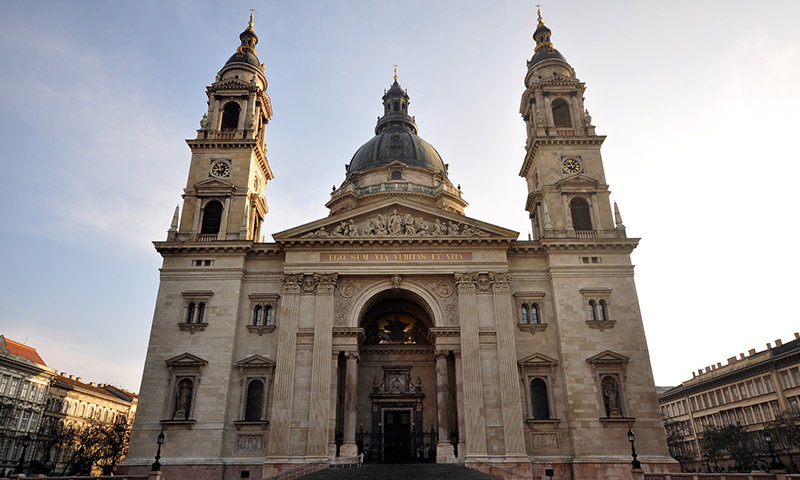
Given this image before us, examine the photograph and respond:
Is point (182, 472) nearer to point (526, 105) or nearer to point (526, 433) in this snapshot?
point (526, 433)

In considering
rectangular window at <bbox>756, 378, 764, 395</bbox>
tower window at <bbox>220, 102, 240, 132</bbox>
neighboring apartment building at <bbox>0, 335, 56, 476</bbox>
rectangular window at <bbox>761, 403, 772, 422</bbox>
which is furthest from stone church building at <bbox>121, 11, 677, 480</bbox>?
rectangular window at <bbox>756, 378, 764, 395</bbox>

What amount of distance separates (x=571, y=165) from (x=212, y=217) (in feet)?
84.9

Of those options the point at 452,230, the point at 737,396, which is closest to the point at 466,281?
the point at 452,230

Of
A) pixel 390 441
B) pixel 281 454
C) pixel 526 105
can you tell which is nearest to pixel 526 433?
pixel 390 441

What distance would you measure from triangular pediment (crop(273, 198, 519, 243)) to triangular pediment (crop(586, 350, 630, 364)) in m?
8.82

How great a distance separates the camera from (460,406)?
32.6 meters

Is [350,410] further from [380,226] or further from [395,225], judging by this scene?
[395,225]

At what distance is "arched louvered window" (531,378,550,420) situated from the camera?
3312 centimetres

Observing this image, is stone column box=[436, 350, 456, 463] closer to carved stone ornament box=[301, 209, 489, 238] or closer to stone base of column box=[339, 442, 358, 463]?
stone base of column box=[339, 442, 358, 463]

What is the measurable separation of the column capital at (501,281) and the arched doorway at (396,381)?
512 cm

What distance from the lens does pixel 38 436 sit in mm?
61719

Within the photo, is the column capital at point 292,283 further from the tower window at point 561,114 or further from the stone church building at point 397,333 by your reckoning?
the tower window at point 561,114

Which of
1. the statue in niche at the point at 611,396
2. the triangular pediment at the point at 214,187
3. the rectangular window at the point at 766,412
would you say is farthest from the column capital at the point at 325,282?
the rectangular window at the point at 766,412

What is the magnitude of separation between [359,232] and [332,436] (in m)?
12.8
